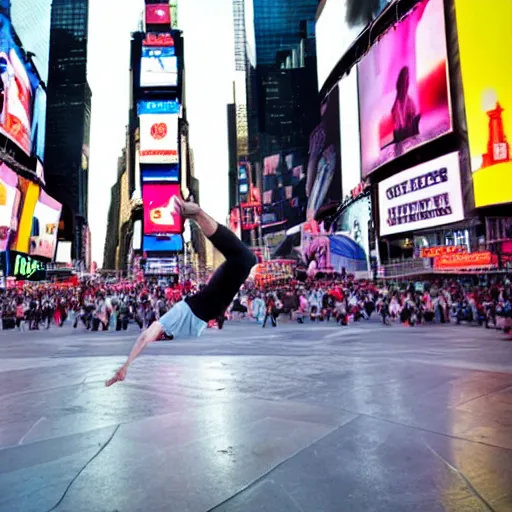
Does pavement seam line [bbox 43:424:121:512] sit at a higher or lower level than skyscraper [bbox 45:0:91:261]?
lower

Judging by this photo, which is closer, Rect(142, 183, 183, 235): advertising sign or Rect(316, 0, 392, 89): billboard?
Rect(316, 0, 392, 89): billboard

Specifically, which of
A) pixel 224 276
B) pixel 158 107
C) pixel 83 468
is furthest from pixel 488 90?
pixel 158 107

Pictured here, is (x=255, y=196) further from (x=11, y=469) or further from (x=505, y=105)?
(x=11, y=469)

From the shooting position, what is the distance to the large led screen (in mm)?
47094

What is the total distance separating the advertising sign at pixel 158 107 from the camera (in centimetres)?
5878

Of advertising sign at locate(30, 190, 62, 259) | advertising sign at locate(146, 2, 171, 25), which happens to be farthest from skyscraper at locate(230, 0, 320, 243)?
advertising sign at locate(30, 190, 62, 259)

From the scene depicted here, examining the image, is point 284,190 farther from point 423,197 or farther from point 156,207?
point 423,197

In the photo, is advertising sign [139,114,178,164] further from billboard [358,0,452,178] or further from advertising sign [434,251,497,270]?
advertising sign [434,251,497,270]

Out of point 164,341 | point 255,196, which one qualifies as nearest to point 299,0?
point 255,196

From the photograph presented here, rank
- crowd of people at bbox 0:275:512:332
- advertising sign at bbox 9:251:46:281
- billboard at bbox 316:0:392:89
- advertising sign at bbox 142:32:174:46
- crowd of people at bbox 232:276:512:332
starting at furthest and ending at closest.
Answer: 1. advertising sign at bbox 142:32:174:46
2. advertising sign at bbox 9:251:46:281
3. billboard at bbox 316:0:392:89
4. crowd of people at bbox 0:275:512:332
5. crowd of people at bbox 232:276:512:332

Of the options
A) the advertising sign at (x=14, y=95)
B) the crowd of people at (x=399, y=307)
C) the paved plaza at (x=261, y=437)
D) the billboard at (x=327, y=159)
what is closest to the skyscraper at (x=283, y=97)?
the billboard at (x=327, y=159)

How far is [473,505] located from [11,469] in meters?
3.17

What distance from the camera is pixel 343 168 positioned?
52.1 meters

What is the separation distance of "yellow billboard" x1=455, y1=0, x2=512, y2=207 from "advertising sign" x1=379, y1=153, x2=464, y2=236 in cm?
238
